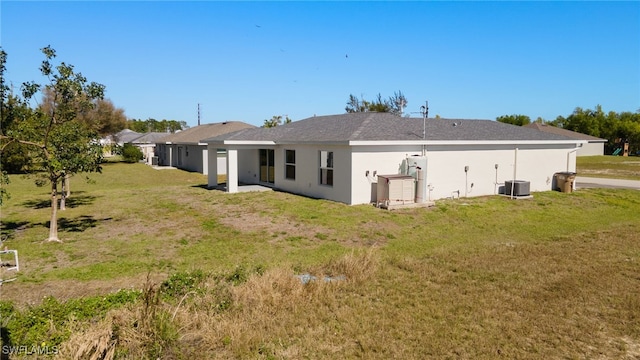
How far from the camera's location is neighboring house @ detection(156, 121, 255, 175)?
30.4m

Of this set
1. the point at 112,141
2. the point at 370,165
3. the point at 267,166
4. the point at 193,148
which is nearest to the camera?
the point at 370,165

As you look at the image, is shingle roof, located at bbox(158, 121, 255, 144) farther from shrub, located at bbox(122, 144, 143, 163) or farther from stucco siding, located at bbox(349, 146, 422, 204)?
stucco siding, located at bbox(349, 146, 422, 204)

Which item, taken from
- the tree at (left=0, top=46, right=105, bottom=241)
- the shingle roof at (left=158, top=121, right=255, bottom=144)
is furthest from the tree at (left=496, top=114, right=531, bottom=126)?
the tree at (left=0, top=46, right=105, bottom=241)

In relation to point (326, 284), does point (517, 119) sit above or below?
above

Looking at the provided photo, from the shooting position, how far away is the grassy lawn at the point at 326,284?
516 centimetres

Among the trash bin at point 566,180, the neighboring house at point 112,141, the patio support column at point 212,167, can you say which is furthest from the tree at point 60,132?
the trash bin at point 566,180

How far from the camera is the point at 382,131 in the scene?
16.8 metres

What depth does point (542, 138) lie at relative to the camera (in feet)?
65.0

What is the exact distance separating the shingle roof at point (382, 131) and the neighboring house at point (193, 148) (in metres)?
9.83

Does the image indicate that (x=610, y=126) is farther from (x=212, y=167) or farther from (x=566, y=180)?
(x=212, y=167)

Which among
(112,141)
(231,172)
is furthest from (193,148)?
(231,172)

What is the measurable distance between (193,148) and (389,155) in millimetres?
20959

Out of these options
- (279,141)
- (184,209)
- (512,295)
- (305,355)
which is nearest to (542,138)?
(279,141)

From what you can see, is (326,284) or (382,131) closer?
(326,284)
